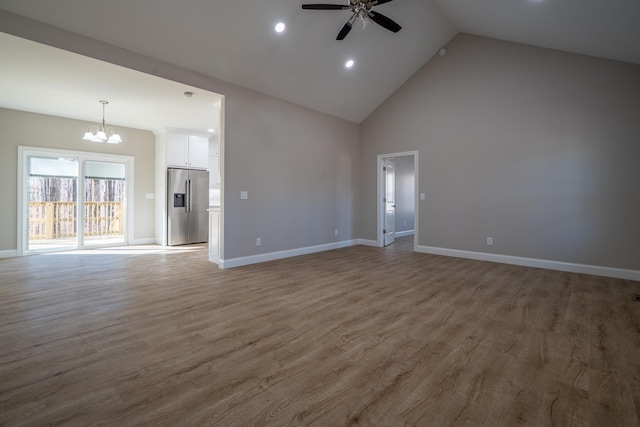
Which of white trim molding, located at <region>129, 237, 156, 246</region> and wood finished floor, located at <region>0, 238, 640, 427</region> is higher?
white trim molding, located at <region>129, 237, 156, 246</region>

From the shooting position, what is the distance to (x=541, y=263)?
4.75 m

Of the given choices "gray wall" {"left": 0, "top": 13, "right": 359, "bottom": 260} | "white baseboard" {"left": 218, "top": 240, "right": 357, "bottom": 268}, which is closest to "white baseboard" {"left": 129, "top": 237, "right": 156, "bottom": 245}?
"white baseboard" {"left": 218, "top": 240, "right": 357, "bottom": 268}

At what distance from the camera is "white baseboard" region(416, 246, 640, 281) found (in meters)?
4.17

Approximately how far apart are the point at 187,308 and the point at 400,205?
7.08 metres

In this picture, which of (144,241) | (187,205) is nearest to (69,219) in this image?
(144,241)

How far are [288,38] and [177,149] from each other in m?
4.31

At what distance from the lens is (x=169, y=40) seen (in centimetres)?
354

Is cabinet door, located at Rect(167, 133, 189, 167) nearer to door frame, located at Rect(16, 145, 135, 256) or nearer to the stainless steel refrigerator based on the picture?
the stainless steel refrigerator

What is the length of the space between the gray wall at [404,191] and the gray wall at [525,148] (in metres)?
2.38

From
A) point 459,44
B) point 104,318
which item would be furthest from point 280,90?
point 104,318

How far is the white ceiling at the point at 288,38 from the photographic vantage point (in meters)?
3.17

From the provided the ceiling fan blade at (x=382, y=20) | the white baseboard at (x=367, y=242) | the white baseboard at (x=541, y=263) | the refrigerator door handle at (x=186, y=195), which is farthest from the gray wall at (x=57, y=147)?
the white baseboard at (x=541, y=263)

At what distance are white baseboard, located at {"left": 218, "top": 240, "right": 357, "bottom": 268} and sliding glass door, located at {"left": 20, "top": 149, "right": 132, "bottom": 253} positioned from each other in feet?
12.9

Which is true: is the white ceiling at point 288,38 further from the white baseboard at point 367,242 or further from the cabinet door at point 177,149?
the white baseboard at point 367,242
